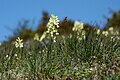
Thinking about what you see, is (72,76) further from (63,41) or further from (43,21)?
(43,21)

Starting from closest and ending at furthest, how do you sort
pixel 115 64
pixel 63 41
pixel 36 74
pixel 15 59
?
pixel 36 74 < pixel 115 64 < pixel 15 59 < pixel 63 41

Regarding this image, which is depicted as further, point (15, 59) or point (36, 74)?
point (15, 59)

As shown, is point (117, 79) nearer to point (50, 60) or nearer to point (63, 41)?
point (50, 60)

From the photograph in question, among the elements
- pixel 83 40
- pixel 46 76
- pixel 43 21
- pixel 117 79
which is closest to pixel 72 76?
pixel 46 76

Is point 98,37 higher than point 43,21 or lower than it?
lower

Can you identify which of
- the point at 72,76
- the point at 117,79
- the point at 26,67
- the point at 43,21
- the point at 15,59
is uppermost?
the point at 43,21

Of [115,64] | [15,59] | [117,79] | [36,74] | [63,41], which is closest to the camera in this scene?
[117,79]
